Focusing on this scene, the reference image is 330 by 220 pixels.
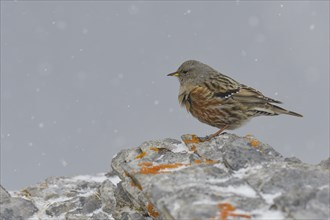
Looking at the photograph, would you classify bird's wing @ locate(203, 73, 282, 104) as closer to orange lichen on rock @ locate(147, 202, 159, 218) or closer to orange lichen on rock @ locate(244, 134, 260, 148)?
orange lichen on rock @ locate(244, 134, 260, 148)

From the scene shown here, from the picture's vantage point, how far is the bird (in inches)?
442

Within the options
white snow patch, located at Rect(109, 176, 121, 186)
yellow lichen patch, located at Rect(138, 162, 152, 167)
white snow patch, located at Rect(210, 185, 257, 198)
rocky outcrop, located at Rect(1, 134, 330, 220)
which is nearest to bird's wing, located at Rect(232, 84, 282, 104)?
rocky outcrop, located at Rect(1, 134, 330, 220)

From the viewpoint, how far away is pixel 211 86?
11477 mm

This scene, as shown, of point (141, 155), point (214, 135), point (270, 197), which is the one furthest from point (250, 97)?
point (270, 197)

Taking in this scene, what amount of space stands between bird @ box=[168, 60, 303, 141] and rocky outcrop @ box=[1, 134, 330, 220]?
1255 millimetres

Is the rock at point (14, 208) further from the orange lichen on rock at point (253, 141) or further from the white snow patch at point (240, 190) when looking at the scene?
the orange lichen on rock at point (253, 141)

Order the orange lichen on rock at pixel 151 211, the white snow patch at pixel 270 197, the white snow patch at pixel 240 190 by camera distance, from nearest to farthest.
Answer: the white snow patch at pixel 270 197 → the white snow patch at pixel 240 190 → the orange lichen on rock at pixel 151 211

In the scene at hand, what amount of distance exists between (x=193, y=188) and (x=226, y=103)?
4.57 m

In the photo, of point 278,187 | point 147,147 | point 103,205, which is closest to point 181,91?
point 147,147

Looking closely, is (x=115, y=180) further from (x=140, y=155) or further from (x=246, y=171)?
(x=246, y=171)

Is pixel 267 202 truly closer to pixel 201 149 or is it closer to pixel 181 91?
pixel 201 149

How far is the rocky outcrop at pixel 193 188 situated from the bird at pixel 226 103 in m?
1.26

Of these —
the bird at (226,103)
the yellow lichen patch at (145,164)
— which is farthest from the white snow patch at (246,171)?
the bird at (226,103)

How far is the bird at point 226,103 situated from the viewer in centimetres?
1122
